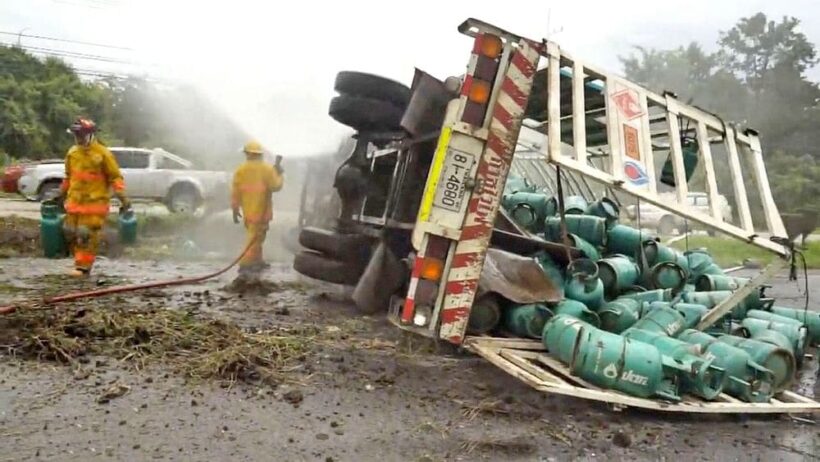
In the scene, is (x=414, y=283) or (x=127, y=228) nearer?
(x=414, y=283)

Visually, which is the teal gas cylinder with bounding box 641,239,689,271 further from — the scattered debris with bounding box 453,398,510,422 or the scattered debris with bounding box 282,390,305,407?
the scattered debris with bounding box 282,390,305,407

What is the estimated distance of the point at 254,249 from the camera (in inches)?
335

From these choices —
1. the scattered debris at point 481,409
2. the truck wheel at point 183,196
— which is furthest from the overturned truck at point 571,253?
the truck wheel at point 183,196

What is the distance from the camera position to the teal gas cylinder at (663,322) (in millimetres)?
4723

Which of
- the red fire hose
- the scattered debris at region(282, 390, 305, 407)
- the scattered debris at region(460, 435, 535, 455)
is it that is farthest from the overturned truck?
the red fire hose

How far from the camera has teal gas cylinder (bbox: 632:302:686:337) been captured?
15.5ft

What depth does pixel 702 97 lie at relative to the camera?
41.9 m

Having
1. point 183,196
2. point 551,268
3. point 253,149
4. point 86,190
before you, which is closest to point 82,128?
point 86,190

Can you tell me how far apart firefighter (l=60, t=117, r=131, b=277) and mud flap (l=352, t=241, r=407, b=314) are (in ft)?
10.7

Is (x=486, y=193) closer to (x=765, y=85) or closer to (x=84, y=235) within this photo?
(x=84, y=235)

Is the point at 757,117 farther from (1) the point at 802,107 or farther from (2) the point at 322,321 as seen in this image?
(2) the point at 322,321

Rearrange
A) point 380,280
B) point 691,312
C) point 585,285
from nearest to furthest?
point 691,312 < point 585,285 < point 380,280

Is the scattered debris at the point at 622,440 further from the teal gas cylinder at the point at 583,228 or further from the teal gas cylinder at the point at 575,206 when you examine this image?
the teal gas cylinder at the point at 575,206

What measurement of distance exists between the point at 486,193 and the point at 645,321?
52.7 inches
